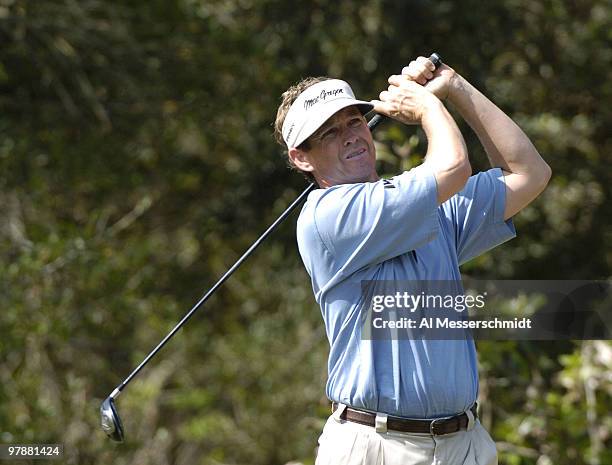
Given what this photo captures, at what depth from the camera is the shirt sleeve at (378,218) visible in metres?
3.09

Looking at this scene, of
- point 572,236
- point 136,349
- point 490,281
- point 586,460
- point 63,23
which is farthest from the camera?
point 136,349

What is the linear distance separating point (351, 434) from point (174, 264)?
20.6 ft

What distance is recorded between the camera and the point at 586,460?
5648 mm

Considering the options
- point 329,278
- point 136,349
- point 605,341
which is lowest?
point 136,349

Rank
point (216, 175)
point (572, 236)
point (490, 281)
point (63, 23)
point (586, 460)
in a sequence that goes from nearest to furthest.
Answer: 1. point (586, 460)
2. point (490, 281)
3. point (63, 23)
4. point (572, 236)
5. point (216, 175)

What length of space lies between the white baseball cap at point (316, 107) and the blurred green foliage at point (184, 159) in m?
3.35

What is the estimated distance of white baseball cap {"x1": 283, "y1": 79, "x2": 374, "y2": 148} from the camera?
3324 mm

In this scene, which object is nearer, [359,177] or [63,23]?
[359,177]

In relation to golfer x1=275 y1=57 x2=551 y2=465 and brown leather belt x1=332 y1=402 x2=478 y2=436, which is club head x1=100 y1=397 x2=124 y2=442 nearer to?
golfer x1=275 y1=57 x2=551 y2=465

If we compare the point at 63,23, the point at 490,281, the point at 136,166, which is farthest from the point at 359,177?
the point at 136,166

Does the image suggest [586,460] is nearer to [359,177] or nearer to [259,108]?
[359,177]

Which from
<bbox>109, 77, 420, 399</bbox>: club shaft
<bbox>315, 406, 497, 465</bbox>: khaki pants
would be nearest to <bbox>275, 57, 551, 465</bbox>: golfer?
<bbox>315, 406, 497, 465</bbox>: khaki pants

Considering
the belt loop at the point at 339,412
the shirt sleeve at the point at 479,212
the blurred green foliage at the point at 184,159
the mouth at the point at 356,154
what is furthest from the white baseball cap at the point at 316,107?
the blurred green foliage at the point at 184,159

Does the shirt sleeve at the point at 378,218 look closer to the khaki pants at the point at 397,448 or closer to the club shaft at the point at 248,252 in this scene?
the club shaft at the point at 248,252
